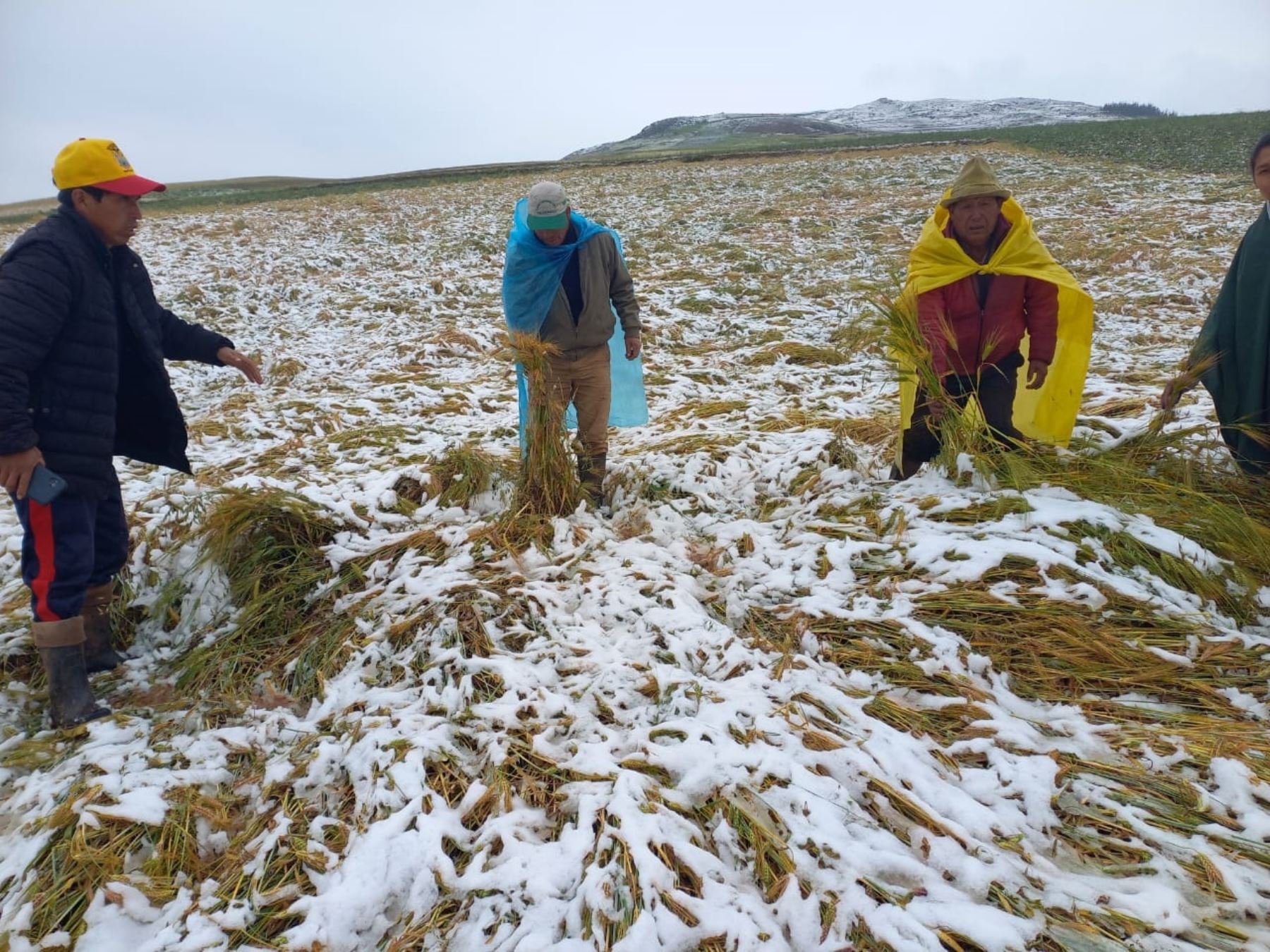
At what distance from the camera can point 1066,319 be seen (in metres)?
3.35

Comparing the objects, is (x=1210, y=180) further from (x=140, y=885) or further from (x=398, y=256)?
(x=140, y=885)

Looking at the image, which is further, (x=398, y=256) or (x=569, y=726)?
(x=398, y=256)

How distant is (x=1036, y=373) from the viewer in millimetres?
3318

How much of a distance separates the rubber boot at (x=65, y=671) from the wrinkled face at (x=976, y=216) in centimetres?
430

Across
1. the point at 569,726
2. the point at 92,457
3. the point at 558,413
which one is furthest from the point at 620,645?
the point at 92,457

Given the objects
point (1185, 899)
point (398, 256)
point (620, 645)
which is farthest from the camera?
point (398, 256)

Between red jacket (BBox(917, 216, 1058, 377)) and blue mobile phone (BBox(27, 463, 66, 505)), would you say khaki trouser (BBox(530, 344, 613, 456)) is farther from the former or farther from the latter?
blue mobile phone (BBox(27, 463, 66, 505))

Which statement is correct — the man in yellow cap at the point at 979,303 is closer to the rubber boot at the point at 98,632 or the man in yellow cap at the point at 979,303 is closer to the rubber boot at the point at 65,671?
the rubber boot at the point at 65,671

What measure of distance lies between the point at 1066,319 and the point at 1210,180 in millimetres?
19373

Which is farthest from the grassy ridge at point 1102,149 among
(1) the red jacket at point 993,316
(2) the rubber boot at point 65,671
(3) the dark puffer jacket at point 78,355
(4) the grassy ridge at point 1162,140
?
(2) the rubber boot at point 65,671

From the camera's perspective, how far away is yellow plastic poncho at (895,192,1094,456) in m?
3.17

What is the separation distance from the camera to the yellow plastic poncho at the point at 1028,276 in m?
3.17

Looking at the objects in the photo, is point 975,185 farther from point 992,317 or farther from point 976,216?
point 992,317

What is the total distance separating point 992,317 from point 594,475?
2.41 meters
